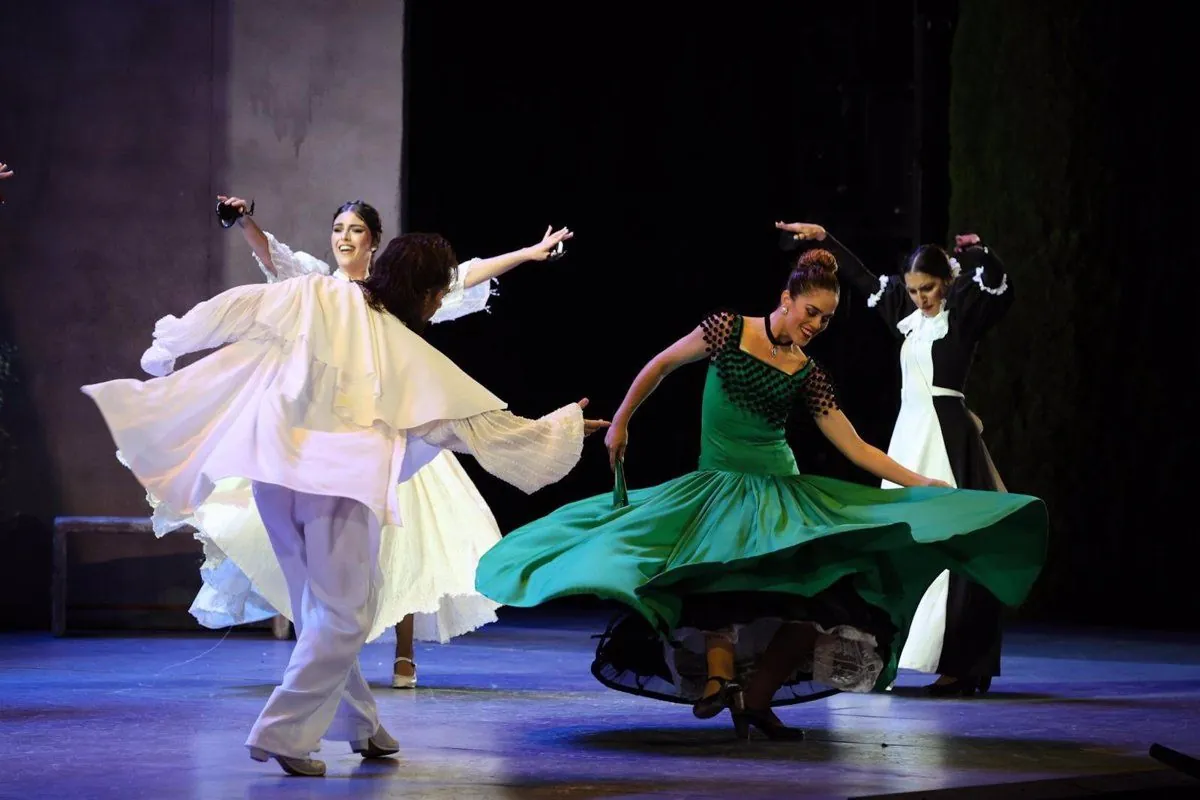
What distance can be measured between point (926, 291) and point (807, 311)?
1.43 meters

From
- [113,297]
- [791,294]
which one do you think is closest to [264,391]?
[791,294]

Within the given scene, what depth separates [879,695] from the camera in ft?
17.8

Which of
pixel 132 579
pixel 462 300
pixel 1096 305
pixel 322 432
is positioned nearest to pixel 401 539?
pixel 462 300

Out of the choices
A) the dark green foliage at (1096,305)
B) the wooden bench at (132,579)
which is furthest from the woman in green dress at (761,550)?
the dark green foliage at (1096,305)

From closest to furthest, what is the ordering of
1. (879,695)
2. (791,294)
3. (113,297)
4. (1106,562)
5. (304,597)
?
(304,597)
(791,294)
(879,695)
(113,297)
(1106,562)

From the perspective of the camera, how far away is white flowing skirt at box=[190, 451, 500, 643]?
5301mm

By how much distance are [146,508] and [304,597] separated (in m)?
4.22

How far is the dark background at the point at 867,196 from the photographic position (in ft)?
27.8

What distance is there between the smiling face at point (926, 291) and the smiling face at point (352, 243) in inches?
74.0

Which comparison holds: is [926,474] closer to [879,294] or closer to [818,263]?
[879,294]

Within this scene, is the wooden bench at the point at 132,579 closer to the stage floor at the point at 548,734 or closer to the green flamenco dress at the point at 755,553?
the stage floor at the point at 548,734

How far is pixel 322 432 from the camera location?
11.8ft

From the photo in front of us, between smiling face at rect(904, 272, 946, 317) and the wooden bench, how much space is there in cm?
342

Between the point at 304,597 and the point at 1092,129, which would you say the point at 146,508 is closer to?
the point at 304,597
